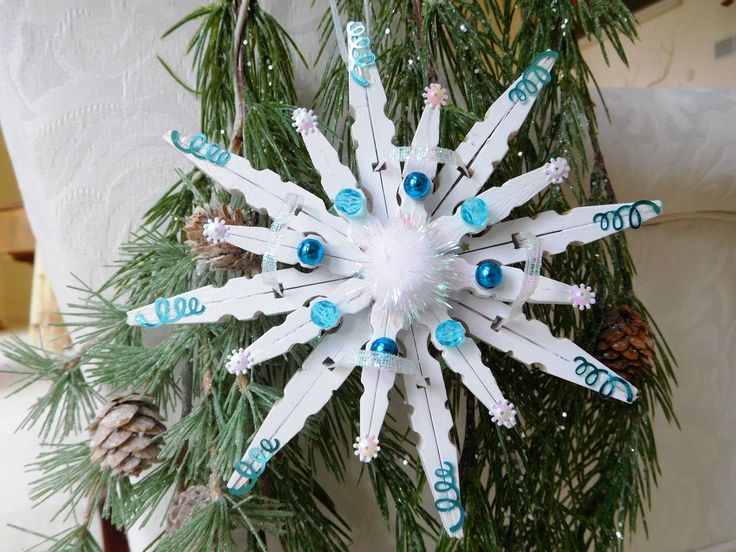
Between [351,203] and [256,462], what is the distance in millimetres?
160

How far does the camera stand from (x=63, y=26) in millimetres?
426

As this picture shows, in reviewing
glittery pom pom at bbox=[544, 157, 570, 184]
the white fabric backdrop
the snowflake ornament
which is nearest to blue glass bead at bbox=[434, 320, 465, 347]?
the snowflake ornament

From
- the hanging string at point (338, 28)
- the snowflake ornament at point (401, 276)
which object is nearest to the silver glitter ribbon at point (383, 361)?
the snowflake ornament at point (401, 276)

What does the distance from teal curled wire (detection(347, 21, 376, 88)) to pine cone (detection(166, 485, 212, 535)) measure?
27 cm

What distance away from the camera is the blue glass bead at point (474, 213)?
0.33 meters

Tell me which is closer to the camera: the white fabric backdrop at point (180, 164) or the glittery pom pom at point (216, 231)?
the glittery pom pom at point (216, 231)

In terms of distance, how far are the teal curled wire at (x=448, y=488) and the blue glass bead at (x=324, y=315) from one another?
0.36 ft

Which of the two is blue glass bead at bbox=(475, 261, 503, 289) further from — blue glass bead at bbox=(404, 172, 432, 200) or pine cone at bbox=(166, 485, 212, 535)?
pine cone at bbox=(166, 485, 212, 535)

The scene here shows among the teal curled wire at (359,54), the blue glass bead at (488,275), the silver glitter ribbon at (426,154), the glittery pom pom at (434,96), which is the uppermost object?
the teal curled wire at (359,54)

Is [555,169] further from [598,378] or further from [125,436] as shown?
[125,436]

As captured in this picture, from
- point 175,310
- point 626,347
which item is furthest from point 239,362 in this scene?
point 626,347

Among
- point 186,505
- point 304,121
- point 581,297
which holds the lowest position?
point 186,505

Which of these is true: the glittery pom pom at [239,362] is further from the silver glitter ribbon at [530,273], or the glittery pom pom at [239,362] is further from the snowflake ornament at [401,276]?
the silver glitter ribbon at [530,273]

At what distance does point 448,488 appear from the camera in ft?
1.10
